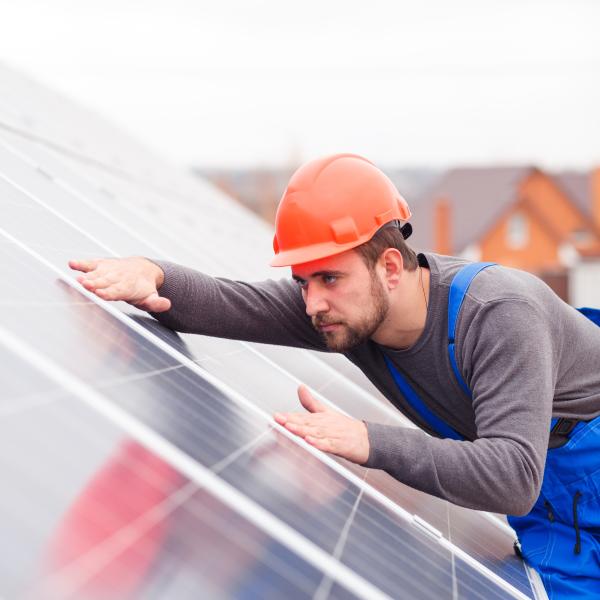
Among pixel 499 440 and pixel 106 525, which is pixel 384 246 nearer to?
pixel 499 440

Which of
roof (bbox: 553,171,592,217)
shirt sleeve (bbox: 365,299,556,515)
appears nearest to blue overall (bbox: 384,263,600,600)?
shirt sleeve (bbox: 365,299,556,515)

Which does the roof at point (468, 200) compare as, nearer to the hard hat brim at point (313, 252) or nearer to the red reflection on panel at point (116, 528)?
the hard hat brim at point (313, 252)

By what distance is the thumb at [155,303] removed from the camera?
380cm

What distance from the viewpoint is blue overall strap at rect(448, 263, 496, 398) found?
3633mm

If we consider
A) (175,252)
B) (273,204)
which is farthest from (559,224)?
(175,252)

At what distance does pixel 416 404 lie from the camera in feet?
13.5

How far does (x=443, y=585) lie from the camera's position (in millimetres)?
2936

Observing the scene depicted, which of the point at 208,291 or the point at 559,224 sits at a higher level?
the point at 208,291

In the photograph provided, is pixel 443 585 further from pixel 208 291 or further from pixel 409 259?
pixel 208 291

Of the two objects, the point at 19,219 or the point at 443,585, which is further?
the point at 19,219

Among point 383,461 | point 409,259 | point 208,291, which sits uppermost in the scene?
point 409,259

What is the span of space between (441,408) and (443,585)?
1.18m

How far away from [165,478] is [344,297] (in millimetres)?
1622

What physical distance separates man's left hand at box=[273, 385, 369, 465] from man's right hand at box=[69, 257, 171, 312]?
81 cm
